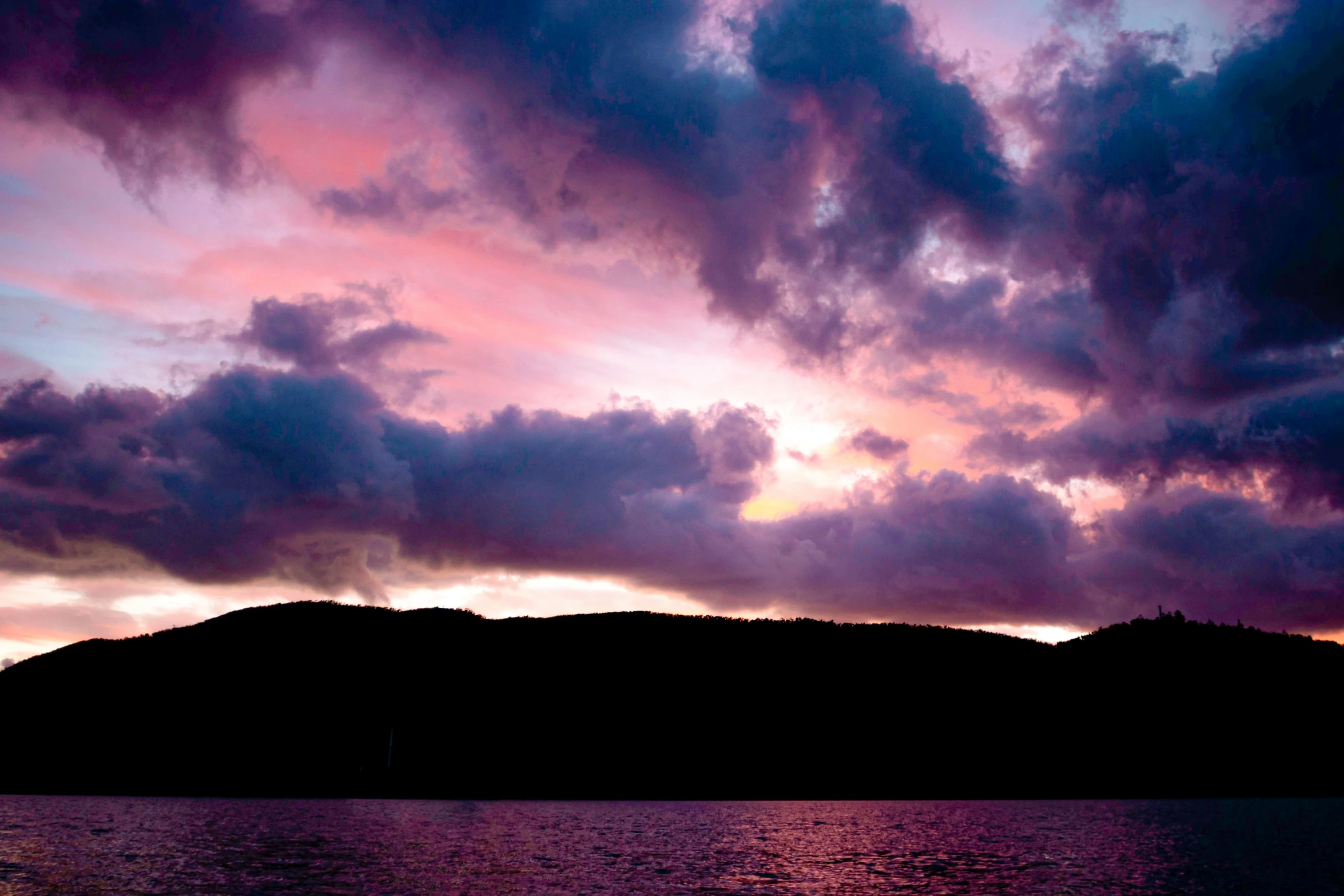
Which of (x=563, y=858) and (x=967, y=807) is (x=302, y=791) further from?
(x=563, y=858)

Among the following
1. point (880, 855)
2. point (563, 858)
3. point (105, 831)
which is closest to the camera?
point (563, 858)

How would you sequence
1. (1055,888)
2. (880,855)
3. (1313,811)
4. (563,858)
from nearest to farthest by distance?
1. (1055,888)
2. (563,858)
3. (880,855)
4. (1313,811)

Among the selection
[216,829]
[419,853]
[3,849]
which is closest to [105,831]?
[216,829]

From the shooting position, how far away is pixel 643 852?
80875mm

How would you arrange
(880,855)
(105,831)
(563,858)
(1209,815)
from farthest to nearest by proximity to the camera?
(1209,815)
(105,831)
(880,855)
(563,858)

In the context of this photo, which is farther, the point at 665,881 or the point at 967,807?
the point at 967,807

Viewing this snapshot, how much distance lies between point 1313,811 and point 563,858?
13748cm

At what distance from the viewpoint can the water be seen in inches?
2307

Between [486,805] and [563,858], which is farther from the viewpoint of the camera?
[486,805]

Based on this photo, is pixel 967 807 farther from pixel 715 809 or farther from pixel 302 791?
pixel 302 791

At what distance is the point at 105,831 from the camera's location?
94.9m

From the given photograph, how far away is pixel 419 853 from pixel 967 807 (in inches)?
4844

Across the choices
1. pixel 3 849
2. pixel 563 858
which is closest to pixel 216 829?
pixel 3 849

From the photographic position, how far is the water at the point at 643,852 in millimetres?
58594
